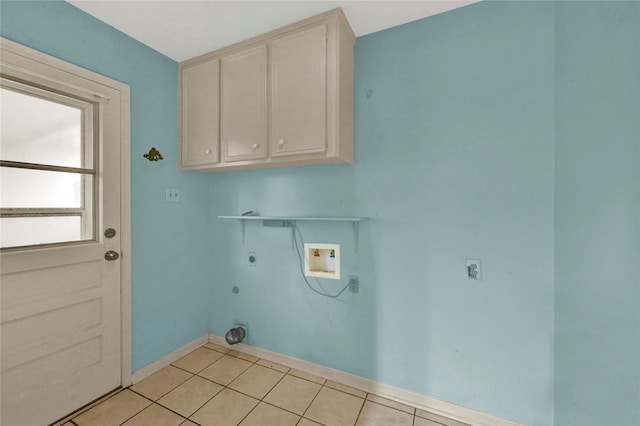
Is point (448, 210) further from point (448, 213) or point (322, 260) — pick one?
point (322, 260)

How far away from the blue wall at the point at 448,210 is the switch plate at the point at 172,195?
50 mm

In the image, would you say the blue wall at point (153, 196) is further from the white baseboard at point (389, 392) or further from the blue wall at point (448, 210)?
the white baseboard at point (389, 392)

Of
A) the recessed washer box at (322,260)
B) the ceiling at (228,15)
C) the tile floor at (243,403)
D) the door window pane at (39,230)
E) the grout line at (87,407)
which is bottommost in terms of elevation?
the tile floor at (243,403)

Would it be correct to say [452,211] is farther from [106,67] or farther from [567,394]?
[106,67]

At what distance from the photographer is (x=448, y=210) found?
5.06ft

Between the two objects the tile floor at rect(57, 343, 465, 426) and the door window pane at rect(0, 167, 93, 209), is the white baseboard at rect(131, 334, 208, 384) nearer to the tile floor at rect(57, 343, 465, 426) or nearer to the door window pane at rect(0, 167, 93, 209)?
A: the tile floor at rect(57, 343, 465, 426)

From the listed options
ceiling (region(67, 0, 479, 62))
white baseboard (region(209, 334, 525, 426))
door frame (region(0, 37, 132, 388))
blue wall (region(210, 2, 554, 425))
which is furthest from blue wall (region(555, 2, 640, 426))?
door frame (region(0, 37, 132, 388))

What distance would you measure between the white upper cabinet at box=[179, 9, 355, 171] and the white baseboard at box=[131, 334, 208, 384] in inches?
59.7

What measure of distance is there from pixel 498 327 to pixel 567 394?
0.45 meters

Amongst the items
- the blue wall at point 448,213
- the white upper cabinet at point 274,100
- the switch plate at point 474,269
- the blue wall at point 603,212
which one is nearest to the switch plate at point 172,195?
the white upper cabinet at point 274,100

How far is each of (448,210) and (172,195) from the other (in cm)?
205

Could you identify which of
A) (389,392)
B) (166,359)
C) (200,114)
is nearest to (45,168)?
(200,114)

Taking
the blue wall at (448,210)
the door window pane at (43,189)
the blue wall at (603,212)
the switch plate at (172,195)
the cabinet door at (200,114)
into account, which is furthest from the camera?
the switch plate at (172,195)

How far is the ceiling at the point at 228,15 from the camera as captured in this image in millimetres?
1498
